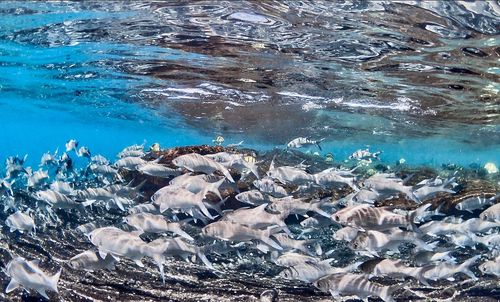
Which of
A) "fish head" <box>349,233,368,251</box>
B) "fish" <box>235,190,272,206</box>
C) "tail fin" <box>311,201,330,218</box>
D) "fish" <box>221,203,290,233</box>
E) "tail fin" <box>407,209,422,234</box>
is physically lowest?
"fish" <box>235,190,272,206</box>

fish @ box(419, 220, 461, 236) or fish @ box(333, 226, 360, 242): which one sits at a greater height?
fish @ box(333, 226, 360, 242)

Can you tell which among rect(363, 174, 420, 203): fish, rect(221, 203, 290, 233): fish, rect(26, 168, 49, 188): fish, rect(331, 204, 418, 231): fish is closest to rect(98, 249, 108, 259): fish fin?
rect(221, 203, 290, 233): fish

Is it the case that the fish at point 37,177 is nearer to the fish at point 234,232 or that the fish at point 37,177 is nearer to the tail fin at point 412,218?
the fish at point 234,232

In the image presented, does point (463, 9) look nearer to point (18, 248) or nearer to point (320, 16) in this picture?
point (320, 16)

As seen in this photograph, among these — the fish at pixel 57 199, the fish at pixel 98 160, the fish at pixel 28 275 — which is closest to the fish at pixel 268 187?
the fish at pixel 57 199

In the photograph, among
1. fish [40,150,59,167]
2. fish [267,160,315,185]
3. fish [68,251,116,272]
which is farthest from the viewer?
fish [40,150,59,167]

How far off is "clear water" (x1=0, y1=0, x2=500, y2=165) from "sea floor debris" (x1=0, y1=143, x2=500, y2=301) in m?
3.92

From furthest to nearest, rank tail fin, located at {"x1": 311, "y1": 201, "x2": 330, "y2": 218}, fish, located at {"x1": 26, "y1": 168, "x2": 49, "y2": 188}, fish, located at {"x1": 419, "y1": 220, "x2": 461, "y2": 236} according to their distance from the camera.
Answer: fish, located at {"x1": 26, "y1": 168, "x2": 49, "y2": 188}, tail fin, located at {"x1": 311, "y1": 201, "x2": 330, "y2": 218}, fish, located at {"x1": 419, "y1": 220, "x2": 461, "y2": 236}

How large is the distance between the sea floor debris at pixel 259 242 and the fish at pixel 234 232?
17mm

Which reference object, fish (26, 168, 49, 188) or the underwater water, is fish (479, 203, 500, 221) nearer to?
the underwater water

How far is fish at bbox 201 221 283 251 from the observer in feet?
24.1

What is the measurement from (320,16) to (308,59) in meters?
4.23

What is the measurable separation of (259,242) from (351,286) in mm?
1779

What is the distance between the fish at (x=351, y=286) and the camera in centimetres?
698
